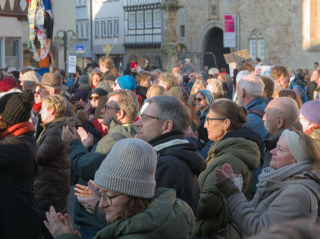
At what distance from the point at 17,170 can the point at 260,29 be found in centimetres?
3123

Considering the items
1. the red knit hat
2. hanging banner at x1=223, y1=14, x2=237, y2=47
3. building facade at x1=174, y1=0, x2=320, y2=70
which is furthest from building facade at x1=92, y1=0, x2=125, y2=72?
the red knit hat

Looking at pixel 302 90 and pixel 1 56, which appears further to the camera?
pixel 1 56

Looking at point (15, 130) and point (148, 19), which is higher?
point (148, 19)

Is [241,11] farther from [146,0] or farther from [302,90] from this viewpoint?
[302,90]

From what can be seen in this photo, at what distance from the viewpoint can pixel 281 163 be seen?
10.5 ft

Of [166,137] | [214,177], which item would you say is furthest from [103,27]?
[166,137]

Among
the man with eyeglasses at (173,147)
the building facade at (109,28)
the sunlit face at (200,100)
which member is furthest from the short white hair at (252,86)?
the building facade at (109,28)

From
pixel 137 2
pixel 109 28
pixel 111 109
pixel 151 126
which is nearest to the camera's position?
pixel 151 126

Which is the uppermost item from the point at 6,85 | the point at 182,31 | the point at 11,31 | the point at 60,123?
the point at 182,31

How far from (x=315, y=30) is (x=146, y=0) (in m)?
17.8

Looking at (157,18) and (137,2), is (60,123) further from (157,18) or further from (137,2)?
(137,2)

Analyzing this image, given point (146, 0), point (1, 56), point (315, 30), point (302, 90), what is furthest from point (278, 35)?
point (302, 90)

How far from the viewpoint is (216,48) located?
37219mm

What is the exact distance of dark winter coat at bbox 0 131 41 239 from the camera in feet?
12.0
